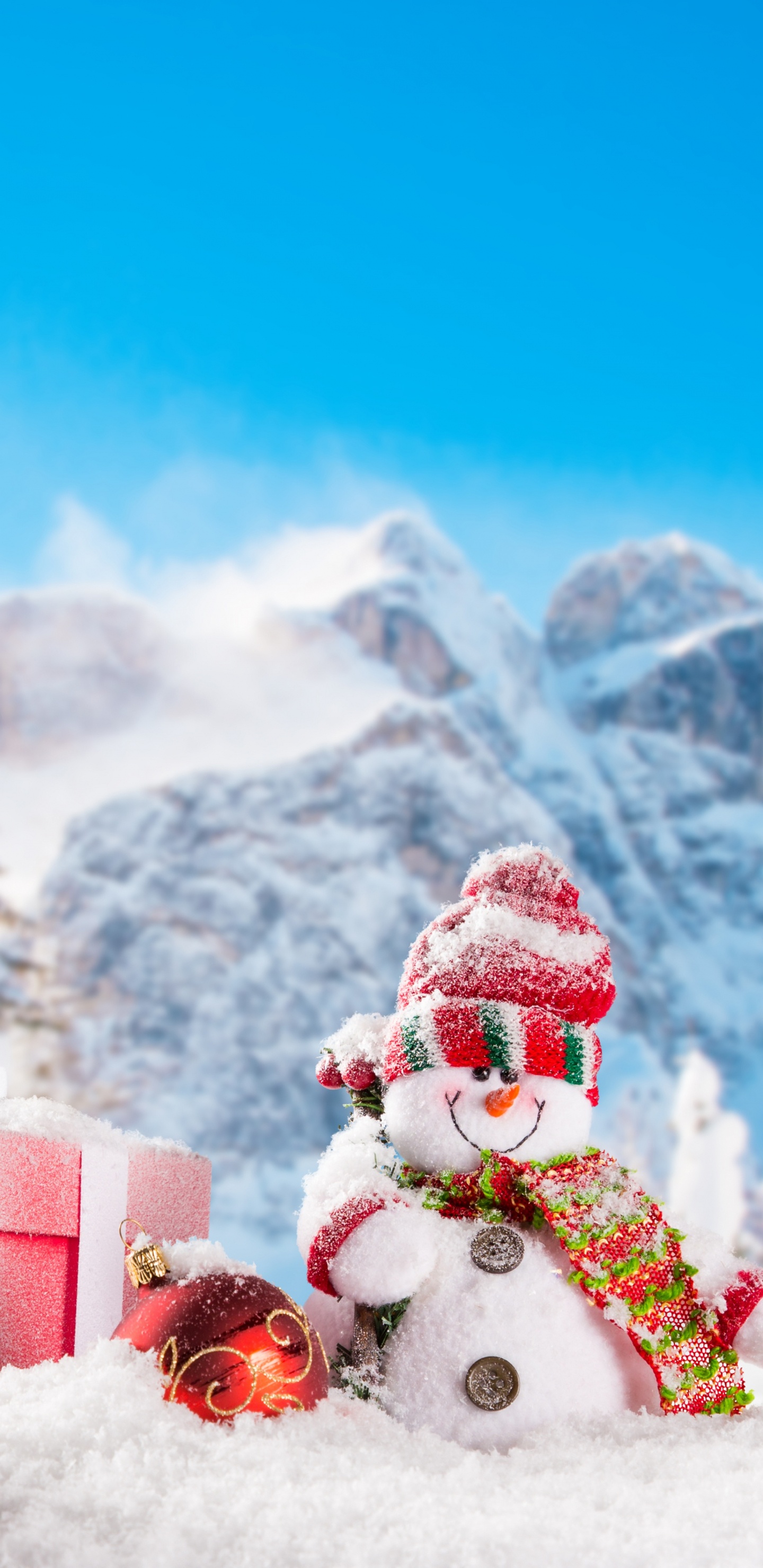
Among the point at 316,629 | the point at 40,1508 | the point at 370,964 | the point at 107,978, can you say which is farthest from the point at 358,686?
the point at 40,1508

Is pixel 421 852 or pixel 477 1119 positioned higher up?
pixel 421 852

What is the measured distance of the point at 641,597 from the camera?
14.6 m

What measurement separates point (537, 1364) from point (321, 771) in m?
9.98

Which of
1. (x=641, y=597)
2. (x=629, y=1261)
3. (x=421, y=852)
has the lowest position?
(x=629, y=1261)

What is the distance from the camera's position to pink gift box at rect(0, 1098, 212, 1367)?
933mm

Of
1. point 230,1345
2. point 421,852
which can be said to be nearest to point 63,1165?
point 230,1345

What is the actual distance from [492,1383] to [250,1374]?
22 centimetres

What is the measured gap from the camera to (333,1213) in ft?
2.87

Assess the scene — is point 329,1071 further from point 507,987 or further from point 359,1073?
point 507,987

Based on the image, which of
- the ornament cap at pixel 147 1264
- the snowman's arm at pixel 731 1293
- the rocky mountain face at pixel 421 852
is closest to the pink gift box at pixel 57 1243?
the ornament cap at pixel 147 1264

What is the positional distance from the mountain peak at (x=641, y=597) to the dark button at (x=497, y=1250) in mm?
13425

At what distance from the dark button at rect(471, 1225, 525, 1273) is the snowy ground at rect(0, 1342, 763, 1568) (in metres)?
0.14

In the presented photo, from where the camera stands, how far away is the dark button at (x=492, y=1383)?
2.80ft

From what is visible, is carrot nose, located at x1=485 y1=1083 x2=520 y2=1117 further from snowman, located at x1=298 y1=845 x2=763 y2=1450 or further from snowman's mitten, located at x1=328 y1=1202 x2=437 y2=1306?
snowman's mitten, located at x1=328 y1=1202 x2=437 y2=1306
